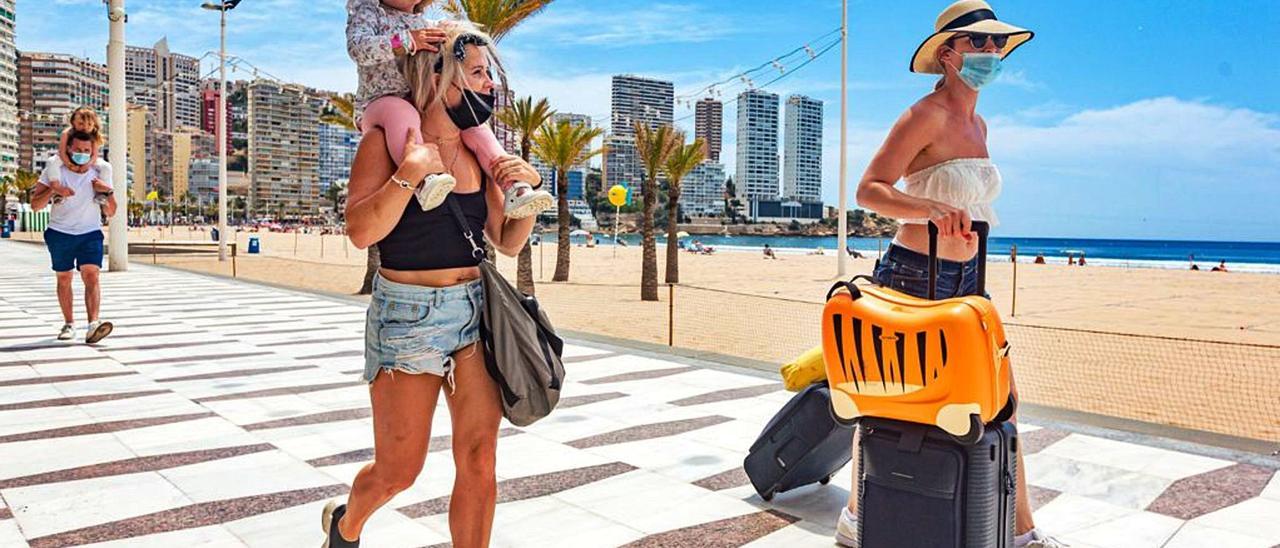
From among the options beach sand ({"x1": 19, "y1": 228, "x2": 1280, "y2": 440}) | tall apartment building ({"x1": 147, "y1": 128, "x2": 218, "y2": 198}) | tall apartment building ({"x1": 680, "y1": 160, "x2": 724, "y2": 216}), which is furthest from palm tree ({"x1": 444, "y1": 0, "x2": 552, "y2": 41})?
tall apartment building ({"x1": 680, "y1": 160, "x2": 724, "y2": 216})

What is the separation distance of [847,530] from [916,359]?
1.10 metres

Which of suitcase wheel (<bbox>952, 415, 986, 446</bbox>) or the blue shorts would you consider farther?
the blue shorts

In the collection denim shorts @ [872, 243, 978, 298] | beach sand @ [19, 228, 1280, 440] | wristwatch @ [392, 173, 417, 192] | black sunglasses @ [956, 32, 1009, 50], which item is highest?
black sunglasses @ [956, 32, 1009, 50]

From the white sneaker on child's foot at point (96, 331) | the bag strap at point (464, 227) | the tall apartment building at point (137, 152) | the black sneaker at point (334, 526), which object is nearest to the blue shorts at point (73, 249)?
the white sneaker on child's foot at point (96, 331)

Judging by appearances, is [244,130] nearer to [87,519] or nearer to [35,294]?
[35,294]

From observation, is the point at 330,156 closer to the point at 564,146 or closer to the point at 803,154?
the point at 803,154

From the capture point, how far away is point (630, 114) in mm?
40531

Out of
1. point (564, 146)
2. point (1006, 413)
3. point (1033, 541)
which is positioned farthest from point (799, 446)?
point (564, 146)

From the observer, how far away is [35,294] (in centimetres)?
1214

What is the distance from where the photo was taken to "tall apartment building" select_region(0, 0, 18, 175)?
8910 cm

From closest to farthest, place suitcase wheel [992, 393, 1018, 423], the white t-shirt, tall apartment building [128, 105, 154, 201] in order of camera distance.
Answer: suitcase wheel [992, 393, 1018, 423] → the white t-shirt → tall apartment building [128, 105, 154, 201]

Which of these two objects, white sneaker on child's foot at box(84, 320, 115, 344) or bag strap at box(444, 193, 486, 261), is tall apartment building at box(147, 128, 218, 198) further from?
bag strap at box(444, 193, 486, 261)

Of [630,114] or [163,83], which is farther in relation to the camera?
[630,114]

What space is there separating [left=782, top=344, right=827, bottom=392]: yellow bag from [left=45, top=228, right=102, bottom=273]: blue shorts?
581cm
